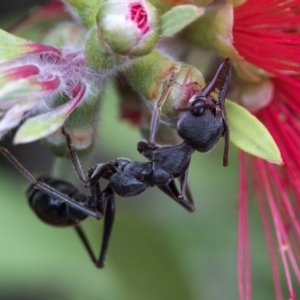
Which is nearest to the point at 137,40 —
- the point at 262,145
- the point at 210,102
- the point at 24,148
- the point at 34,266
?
the point at 210,102

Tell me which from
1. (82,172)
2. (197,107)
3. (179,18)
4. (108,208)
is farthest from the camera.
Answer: (108,208)

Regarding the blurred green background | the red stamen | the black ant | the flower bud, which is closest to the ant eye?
the black ant

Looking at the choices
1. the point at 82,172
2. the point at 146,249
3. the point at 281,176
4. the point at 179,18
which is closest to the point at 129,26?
the point at 179,18

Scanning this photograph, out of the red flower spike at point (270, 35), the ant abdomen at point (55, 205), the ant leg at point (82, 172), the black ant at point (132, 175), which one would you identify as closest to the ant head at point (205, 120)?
the black ant at point (132, 175)

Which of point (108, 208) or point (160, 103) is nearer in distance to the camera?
point (160, 103)

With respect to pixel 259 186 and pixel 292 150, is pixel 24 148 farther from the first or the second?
pixel 292 150

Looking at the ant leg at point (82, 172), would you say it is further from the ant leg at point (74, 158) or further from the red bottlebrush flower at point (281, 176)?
the red bottlebrush flower at point (281, 176)

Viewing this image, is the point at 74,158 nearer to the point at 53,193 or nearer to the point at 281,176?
the point at 53,193
